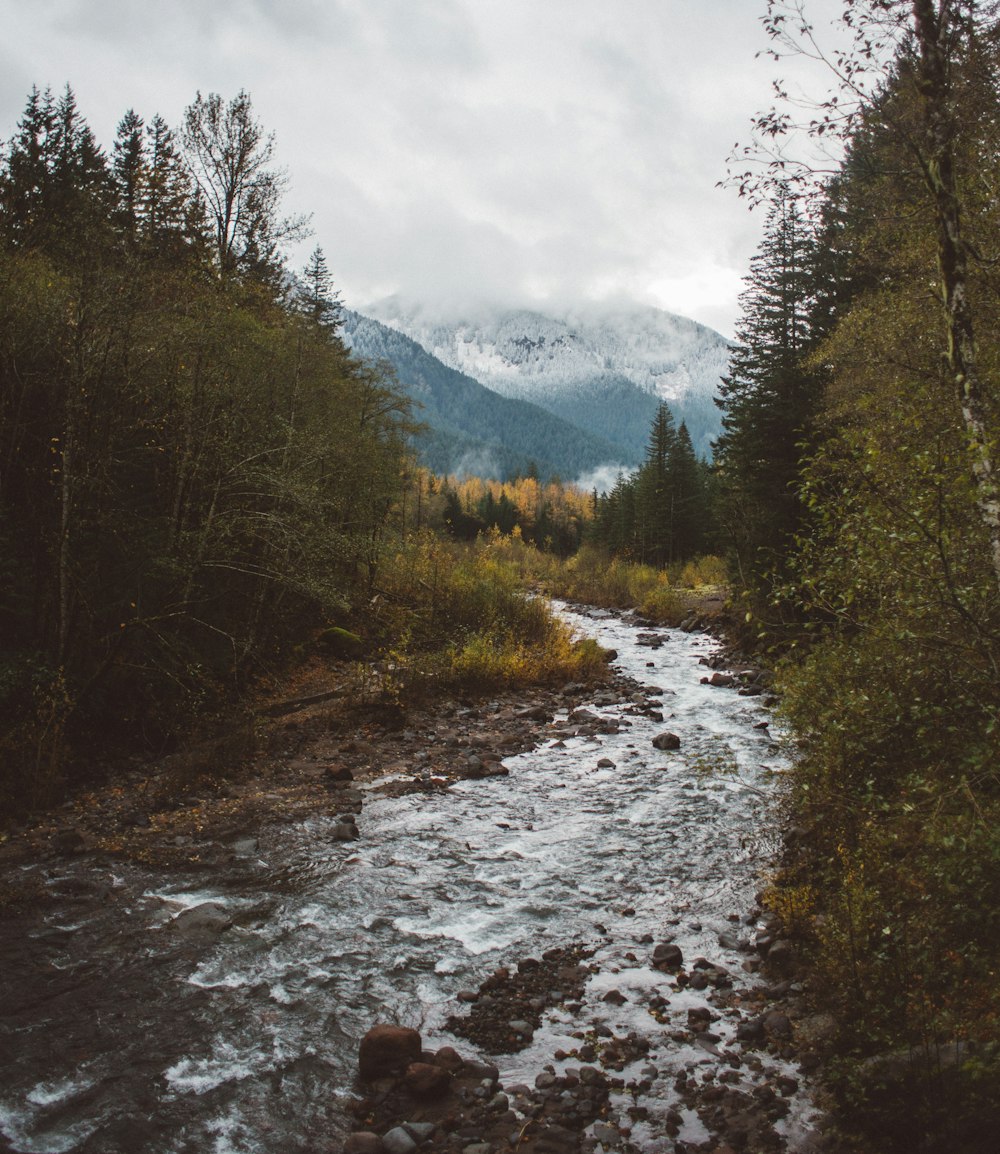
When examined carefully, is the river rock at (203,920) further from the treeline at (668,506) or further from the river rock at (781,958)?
the treeline at (668,506)

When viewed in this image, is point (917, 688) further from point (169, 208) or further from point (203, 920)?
point (169, 208)

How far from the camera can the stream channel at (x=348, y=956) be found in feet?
14.5

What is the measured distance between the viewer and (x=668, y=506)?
50.3m

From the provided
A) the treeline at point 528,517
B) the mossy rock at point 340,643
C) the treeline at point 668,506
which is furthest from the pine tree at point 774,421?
the treeline at point 528,517

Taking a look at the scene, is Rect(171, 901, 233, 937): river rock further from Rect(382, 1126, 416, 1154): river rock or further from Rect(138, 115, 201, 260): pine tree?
Rect(138, 115, 201, 260): pine tree

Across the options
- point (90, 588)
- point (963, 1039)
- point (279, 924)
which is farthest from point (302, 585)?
point (963, 1039)

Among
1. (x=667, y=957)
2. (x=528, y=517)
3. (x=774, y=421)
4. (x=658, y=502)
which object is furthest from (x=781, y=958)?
(x=528, y=517)

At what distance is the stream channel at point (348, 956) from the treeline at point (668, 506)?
40400 millimetres

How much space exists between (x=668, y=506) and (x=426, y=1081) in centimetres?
4836

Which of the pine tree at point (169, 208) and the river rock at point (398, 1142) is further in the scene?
the pine tree at point (169, 208)

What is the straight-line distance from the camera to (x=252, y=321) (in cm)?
1393

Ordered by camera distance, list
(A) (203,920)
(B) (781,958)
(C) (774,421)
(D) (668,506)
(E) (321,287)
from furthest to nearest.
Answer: (D) (668,506) → (E) (321,287) → (C) (774,421) → (A) (203,920) → (B) (781,958)

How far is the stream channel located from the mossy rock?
8.14 meters

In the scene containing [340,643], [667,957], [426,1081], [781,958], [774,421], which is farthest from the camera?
[774,421]
